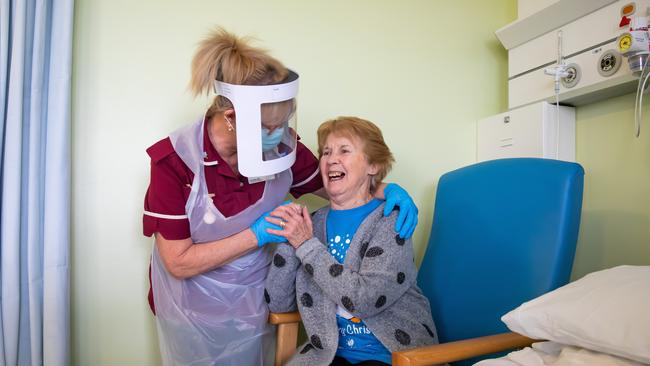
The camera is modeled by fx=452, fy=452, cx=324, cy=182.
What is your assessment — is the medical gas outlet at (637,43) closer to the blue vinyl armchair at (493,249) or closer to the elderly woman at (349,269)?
the blue vinyl armchair at (493,249)

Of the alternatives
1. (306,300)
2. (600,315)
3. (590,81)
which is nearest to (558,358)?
(600,315)

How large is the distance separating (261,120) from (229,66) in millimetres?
170

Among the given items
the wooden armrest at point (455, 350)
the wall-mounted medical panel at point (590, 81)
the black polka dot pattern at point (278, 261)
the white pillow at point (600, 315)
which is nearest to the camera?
the white pillow at point (600, 315)

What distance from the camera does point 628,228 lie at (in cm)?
161

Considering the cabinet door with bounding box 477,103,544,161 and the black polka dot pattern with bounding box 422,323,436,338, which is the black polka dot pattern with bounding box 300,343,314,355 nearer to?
the black polka dot pattern with bounding box 422,323,436,338

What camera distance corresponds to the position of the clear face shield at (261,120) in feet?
4.00

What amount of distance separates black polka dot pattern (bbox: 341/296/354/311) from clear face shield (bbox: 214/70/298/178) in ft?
1.33

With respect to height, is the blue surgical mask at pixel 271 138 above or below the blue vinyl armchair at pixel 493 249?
above

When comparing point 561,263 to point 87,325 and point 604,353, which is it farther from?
point 87,325

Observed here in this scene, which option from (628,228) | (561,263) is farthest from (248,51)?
(628,228)

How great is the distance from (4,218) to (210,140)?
0.68 m

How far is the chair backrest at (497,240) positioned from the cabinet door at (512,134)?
1.36 feet

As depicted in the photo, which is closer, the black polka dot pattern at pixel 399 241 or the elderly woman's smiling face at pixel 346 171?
the black polka dot pattern at pixel 399 241

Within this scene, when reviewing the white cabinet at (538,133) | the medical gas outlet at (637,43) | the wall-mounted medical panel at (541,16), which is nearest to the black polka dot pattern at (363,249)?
the white cabinet at (538,133)
